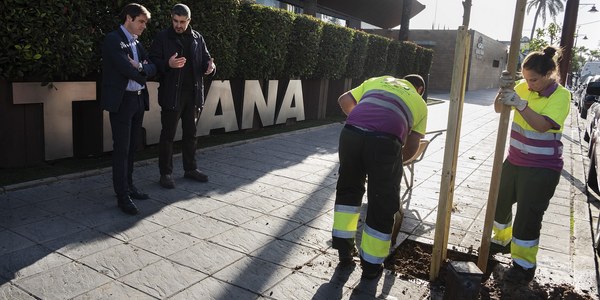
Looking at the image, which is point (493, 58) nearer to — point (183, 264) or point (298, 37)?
point (298, 37)

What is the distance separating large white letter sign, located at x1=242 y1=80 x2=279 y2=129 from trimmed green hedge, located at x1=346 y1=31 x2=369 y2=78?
149 inches

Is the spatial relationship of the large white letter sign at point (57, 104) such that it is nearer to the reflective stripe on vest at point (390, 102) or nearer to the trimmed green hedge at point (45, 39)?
the trimmed green hedge at point (45, 39)

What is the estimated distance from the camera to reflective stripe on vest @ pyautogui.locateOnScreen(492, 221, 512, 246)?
4.13 meters

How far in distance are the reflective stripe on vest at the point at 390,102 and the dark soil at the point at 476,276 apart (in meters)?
1.09

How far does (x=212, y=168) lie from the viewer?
21.5 ft

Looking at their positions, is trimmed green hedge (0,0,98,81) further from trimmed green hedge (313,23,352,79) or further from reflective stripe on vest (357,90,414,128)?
trimmed green hedge (313,23,352,79)

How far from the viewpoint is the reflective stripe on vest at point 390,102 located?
346cm

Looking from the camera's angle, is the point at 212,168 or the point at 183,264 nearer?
the point at 183,264

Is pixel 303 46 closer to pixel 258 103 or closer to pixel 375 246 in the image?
pixel 258 103

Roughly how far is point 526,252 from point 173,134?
386cm

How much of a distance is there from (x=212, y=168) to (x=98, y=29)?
2341 millimetres

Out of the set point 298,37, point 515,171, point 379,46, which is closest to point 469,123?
point 379,46

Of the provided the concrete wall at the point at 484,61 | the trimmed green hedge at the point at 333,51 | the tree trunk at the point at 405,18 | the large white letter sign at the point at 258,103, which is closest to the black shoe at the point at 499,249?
the large white letter sign at the point at 258,103

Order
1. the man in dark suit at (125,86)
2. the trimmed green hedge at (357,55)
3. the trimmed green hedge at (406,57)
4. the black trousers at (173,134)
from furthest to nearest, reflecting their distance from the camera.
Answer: the trimmed green hedge at (406,57) < the trimmed green hedge at (357,55) < the black trousers at (173,134) < the man in dark suit at (125,86)
